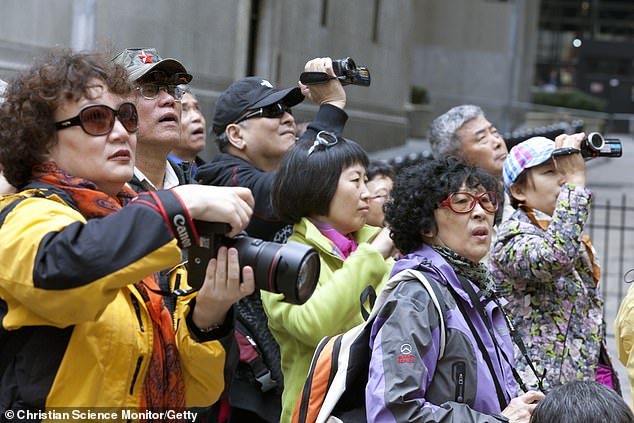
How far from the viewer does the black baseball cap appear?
5.45 metres

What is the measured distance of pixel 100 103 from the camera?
296cm

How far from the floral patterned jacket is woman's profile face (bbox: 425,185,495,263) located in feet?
2.22

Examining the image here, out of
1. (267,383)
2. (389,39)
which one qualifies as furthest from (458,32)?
(267,383)

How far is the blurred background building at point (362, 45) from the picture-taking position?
38.3 feet

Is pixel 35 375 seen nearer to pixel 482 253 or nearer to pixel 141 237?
pixel 141 237

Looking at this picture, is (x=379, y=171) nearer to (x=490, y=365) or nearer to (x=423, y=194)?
(x=423, y=194)

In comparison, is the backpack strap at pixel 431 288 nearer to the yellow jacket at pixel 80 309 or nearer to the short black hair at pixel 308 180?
the yellow jacket at pixel 80 309

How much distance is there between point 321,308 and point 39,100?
156cm

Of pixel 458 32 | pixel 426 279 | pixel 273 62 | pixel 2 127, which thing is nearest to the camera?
pixel 2 127

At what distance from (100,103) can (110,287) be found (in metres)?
0.66

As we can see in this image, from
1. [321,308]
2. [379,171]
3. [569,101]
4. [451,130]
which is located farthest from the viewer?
[569,101]

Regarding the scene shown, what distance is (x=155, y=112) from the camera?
432cm

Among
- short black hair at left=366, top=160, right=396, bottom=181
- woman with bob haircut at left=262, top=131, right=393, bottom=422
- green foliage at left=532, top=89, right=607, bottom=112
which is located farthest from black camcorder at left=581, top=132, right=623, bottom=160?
green foliage at left=532, top=89, right=607, bottom=112

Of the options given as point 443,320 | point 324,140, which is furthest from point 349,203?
point 443,320
